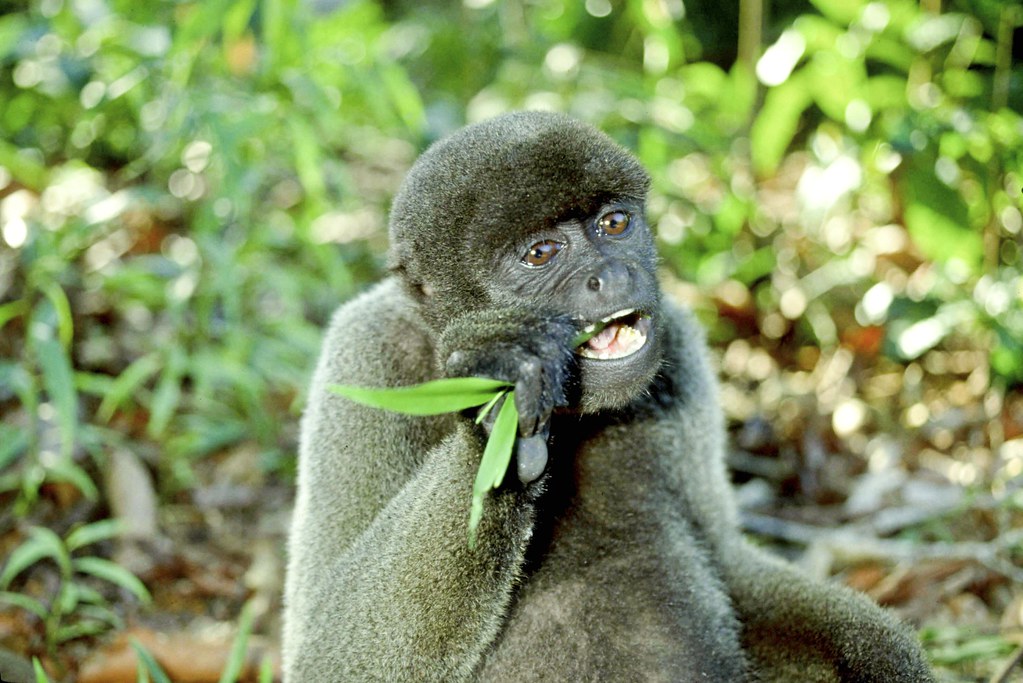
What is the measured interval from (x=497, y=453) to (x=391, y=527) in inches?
20.4

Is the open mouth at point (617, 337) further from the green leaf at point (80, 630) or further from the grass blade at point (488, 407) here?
the green leaf at point (80, 630)

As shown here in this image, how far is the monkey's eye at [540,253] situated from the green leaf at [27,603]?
8.28ft

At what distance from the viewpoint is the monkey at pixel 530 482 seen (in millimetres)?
2484

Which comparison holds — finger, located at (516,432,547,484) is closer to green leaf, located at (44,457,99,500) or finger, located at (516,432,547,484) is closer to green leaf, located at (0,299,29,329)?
green leaf, located at (44,457,99,500)

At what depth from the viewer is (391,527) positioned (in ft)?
8.71

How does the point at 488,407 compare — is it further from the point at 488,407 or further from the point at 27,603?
the point at 27,603

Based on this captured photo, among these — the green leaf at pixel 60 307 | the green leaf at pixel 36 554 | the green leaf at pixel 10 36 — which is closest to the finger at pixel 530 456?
the green leaf at pixel 36 554

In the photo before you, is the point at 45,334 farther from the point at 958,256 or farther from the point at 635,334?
the point at 958,256

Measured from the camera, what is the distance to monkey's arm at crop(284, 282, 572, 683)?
246cm

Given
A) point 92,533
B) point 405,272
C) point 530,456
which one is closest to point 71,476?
point 92,533

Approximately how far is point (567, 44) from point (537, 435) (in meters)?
4.97

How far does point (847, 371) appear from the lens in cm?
595

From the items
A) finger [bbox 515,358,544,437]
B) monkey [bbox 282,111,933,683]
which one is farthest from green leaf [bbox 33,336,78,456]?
finger [bbox 515,358,544,437]

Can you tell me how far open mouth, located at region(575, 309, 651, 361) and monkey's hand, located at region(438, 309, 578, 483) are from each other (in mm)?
271
